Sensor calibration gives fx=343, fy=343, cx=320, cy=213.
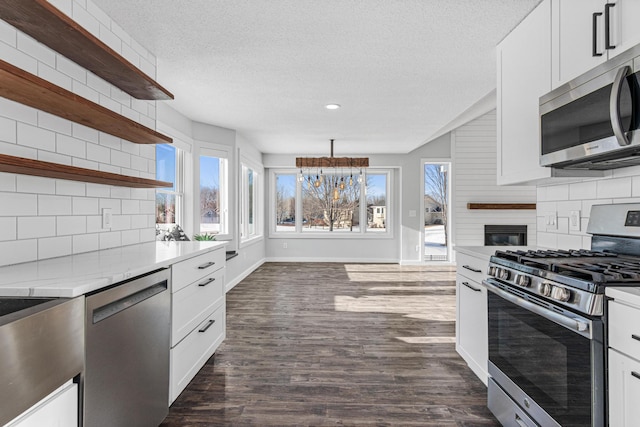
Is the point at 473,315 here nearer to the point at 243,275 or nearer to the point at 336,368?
the point at 336,368

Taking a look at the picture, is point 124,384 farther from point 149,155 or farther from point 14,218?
point 149,155

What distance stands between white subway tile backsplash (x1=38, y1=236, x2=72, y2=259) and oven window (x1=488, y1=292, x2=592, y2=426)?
7.65ft

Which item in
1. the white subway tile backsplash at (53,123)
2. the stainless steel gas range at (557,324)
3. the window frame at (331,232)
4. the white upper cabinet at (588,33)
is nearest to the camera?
the stainless steel gas range at (557,324)

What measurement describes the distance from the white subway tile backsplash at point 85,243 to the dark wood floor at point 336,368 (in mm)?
1068

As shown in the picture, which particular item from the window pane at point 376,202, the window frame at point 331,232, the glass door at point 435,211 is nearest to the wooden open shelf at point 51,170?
the window frame at point 331,232

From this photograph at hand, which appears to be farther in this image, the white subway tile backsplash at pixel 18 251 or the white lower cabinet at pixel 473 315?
the white lower cabinet at pixel 473 315

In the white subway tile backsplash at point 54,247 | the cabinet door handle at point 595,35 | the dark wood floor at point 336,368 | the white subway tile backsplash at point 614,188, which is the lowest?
the dark wood floor at point 336,368

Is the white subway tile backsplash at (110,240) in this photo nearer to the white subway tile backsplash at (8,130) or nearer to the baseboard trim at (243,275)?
the white subway tile backsplash at (8,130)

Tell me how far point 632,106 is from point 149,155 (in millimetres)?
2937

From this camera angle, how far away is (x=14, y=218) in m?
1.56

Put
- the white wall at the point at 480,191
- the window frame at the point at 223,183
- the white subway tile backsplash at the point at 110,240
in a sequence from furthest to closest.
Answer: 1. the white wall at the point at 480,191
2. the window frame at the point at 223,183
3. the white subway tile backsplash at the point at 110,240

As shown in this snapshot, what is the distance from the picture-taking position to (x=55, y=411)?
41.6 inches

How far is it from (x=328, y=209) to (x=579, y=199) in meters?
5.75

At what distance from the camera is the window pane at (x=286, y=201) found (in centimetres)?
764
